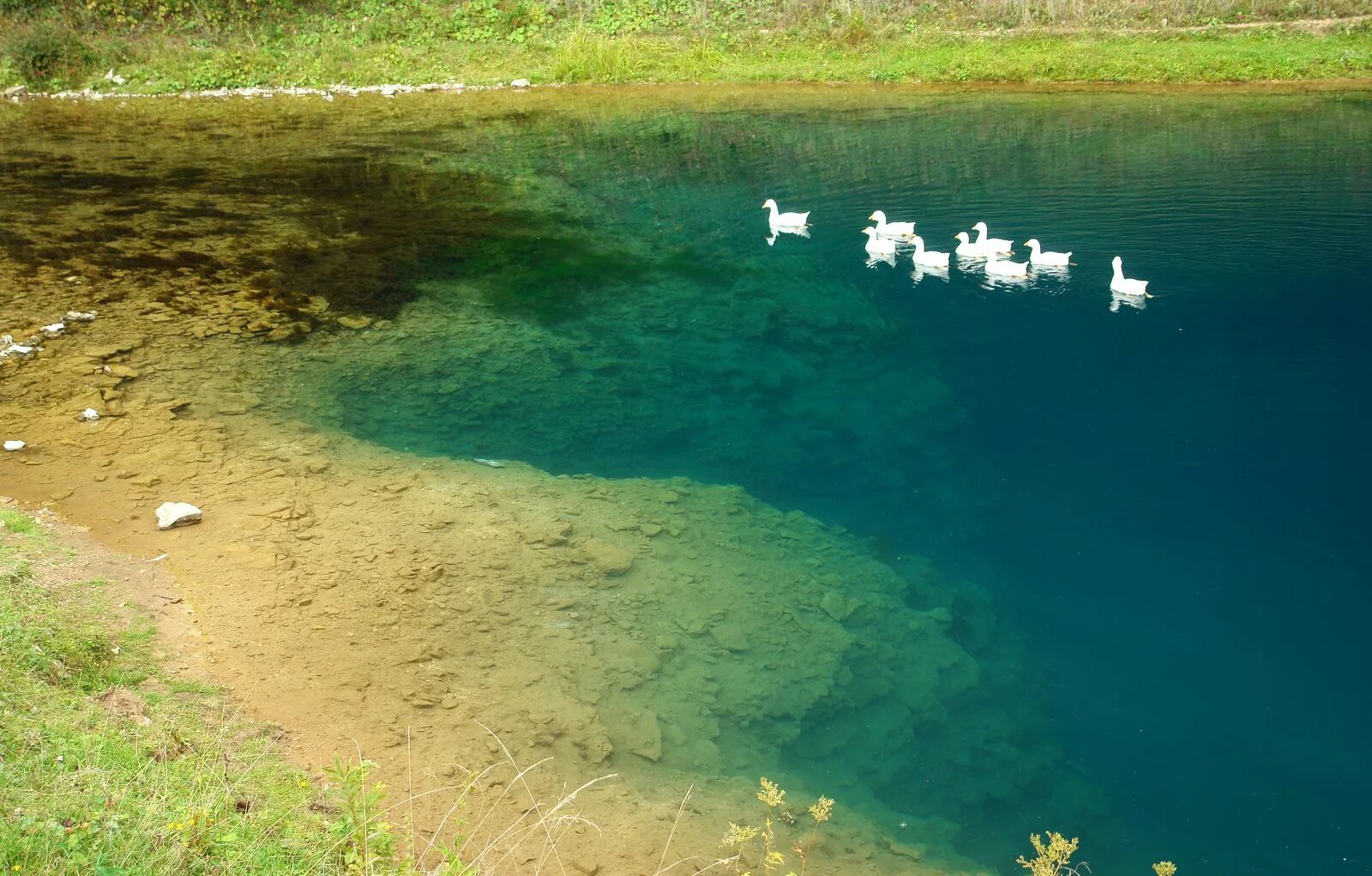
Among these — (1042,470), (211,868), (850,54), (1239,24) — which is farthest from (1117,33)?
(211,868)

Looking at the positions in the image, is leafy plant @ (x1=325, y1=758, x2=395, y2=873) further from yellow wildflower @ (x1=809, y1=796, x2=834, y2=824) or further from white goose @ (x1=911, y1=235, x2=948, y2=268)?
white goose @ (x1=911, y1=235, x2=948, y2=268)

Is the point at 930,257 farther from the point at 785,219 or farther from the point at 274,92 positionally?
the point at 274,92

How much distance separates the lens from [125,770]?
15.1 feet

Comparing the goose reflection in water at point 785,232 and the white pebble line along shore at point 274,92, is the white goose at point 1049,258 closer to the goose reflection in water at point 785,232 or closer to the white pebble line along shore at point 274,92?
the goose reflection in water at point 785,232

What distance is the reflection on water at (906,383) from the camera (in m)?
6.68

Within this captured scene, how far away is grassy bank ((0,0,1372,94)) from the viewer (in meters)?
28.2

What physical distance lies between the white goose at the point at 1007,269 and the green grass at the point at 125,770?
1189 centimetres

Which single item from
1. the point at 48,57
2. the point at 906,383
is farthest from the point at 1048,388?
the point at 48,57

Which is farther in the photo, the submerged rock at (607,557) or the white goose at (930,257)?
the white goose at (930,257)

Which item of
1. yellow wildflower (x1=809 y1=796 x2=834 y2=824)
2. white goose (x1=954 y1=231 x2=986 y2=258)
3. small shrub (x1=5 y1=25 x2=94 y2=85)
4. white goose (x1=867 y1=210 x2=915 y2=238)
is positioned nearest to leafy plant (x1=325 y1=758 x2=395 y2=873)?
yellow wildflower (x1=809 y1=796 x2=834 y2=824)

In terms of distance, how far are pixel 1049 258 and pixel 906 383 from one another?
421 cm

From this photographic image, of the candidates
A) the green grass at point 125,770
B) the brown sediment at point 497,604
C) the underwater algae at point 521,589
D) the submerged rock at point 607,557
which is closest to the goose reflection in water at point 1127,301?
the underwater algae at point 521,589

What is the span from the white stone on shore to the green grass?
126 centimetres

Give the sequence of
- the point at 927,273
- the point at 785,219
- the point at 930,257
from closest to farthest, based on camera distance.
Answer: the point at 930,257 → the point at 927,273 → the point at 785,219
